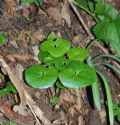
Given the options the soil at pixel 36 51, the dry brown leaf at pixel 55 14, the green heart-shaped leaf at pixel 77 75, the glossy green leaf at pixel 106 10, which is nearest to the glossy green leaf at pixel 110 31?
the glossy green leaf at pixel 106 10

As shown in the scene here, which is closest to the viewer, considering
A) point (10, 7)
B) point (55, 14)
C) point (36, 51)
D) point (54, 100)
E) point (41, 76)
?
point (41, 76)

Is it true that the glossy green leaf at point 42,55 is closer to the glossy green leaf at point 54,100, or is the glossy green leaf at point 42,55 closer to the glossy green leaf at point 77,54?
the glossy green leaf at point 77,54

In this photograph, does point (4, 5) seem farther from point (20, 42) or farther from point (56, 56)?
point (56, 56)

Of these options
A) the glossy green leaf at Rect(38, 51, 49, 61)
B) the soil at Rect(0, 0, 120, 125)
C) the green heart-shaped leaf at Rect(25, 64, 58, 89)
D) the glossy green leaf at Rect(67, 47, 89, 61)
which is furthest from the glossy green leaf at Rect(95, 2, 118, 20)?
the green heart-shaped leaf at Rect(25, 64, 58, 89)

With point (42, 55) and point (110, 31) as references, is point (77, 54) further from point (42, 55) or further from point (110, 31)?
point (110, 31)

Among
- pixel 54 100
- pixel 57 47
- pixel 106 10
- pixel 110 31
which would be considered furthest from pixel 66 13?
pixel 54 100

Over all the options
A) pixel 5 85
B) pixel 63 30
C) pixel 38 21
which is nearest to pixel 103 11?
pixel 63 30
